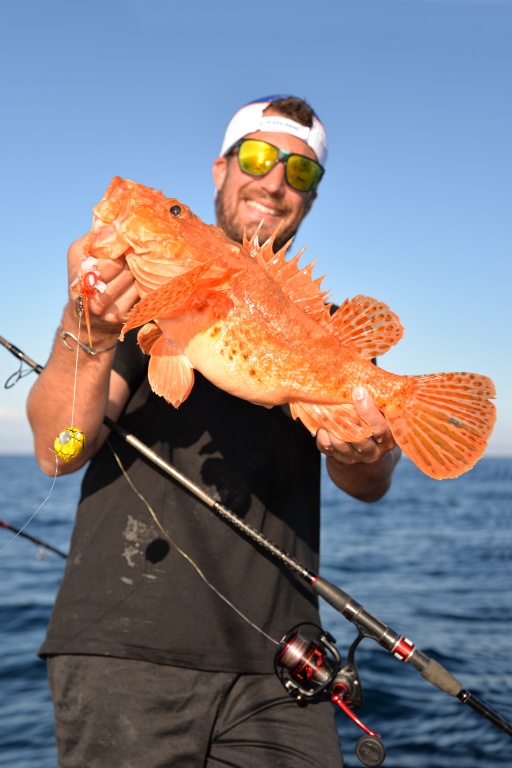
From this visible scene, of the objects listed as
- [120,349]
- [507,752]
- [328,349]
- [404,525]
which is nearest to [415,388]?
[328,349]

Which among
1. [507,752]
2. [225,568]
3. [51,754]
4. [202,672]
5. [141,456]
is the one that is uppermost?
[141,456]

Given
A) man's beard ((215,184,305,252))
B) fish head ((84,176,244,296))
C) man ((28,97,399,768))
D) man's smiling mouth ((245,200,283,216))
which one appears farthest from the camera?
man's smiling mouth ((245,200,283,216))

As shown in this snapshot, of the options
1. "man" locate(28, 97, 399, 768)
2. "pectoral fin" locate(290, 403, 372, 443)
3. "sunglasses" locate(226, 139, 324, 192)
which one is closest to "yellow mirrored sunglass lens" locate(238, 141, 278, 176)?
"sunglasses" locate(226, 139, 324, 192)

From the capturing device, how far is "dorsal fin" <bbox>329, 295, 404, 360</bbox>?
336cm

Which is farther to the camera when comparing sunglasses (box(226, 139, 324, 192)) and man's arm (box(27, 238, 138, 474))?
sunglasses (box(226, 139, 324, 192))

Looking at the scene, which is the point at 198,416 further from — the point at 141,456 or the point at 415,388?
the point at 415,388

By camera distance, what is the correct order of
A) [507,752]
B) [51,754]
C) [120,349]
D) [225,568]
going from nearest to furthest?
[225,568]
[120,349]
[51,754]
[507,752]

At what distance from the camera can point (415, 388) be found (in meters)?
3.21

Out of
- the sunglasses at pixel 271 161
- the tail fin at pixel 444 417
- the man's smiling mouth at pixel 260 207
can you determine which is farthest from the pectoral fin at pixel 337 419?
the sunglasses at pixel 271 161

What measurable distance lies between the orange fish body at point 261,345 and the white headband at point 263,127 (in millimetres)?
2495

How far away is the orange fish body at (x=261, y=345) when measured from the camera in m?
3.02

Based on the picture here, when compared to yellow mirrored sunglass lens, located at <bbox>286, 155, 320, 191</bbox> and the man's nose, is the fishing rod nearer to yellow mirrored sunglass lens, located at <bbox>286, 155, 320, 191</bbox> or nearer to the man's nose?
the man's nose

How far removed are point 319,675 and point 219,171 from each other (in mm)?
3863

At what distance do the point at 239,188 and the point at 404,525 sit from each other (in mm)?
20351
